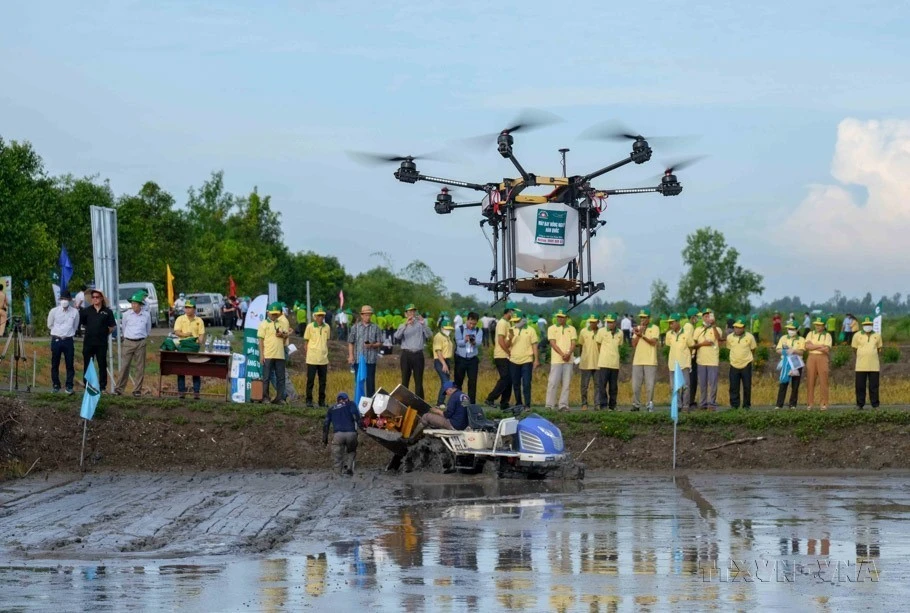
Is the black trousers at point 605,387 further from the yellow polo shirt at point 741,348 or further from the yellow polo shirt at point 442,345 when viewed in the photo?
the yellow polo shirt at point 442,345

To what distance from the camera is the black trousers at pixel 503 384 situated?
28094 millimetres

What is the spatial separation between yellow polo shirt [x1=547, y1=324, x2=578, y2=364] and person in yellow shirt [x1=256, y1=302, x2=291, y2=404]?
17.5ft

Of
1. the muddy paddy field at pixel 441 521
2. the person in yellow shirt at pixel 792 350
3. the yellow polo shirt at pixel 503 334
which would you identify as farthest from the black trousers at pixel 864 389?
the yellow polo shirt at pixel 503 334

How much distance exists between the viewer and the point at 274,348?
27.2m

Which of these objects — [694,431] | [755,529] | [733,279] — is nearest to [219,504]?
[755,529]

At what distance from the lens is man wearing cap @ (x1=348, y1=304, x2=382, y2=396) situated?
87.7 feet

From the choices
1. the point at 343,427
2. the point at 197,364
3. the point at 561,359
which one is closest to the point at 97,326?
the point at 197,364

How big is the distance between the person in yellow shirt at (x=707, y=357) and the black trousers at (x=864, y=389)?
2852 mm

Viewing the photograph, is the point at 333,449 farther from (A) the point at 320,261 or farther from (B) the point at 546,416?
(A) the point at 320,261

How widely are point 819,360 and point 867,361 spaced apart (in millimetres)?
933

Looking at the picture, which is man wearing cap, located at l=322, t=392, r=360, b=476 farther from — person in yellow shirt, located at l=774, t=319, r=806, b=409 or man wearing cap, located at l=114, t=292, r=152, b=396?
person in yellow shirt, located at l=774, t=319, r=806, b=409

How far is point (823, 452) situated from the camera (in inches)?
1020

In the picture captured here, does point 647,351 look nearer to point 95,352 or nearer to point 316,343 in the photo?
point 316,343

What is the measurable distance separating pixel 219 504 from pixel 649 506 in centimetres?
585
